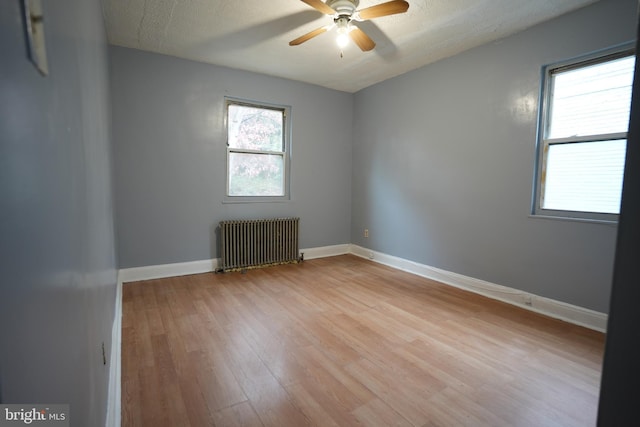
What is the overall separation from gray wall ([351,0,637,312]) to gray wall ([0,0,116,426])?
11.4 ft

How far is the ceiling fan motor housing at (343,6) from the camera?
7.98 feet

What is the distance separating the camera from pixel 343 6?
2.46m

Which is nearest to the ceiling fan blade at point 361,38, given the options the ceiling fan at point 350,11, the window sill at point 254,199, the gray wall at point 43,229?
the ceiling fan at point 350,11

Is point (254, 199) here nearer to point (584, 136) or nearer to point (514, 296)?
point (514, 296)

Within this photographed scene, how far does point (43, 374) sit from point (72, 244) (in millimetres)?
432

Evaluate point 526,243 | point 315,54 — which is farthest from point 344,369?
point 315,54

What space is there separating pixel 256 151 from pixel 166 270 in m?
1.97

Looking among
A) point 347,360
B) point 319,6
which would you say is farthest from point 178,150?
point 347,360

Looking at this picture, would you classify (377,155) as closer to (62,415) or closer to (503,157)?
(503,157)

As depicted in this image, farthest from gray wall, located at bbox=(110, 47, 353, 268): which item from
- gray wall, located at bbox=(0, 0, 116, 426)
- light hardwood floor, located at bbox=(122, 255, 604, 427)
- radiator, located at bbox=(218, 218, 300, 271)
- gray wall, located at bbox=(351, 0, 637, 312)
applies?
gray wall, located at bbox=(0, 0, 116, 426)

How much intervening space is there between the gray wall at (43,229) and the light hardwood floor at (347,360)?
2.83ft

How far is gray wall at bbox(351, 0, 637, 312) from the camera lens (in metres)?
2.66

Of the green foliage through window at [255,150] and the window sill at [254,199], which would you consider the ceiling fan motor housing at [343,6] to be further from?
the window sill at [254,199]

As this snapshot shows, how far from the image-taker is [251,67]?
4.12 metres
